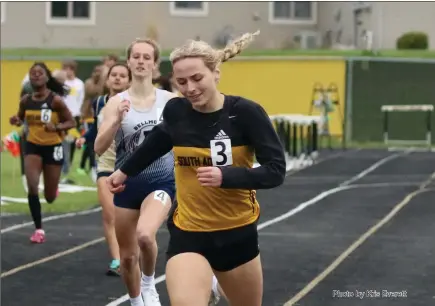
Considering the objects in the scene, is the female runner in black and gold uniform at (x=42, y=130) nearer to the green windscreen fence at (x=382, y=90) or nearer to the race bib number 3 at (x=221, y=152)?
the race bib number 3 at (x=221, y=152)

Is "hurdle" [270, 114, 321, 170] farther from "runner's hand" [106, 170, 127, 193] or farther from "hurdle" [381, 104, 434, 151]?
"runner's hand" [106, 170, 127, 193]

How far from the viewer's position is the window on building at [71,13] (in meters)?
40.8

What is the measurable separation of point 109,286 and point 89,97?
1009 centimetres

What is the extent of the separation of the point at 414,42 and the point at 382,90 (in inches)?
212

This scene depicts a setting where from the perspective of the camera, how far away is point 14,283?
10.6m

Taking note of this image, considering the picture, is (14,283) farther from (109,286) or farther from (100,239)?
(100,239)

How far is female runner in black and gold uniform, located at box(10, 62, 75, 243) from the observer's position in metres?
13.1

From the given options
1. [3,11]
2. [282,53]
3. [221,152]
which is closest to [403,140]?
[282,53]

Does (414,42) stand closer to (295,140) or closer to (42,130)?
(295,140)

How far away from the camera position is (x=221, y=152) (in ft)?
20.3

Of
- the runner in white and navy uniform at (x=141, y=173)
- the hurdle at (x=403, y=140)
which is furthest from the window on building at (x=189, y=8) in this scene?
the runner in white and navy uniform at (x=141, y=173)

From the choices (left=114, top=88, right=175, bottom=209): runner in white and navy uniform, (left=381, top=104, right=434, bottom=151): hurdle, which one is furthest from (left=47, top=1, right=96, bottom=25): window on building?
(left=114, top=88, right=175, bottom=209): runner in white and navy uniform

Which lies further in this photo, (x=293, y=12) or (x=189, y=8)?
(x=293, y=12)

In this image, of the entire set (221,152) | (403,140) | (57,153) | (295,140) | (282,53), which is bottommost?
(403,140)
